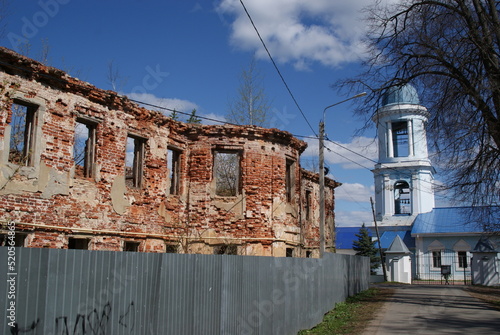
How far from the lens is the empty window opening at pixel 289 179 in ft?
66.7

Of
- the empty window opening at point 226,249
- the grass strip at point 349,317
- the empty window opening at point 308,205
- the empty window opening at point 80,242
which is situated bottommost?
the grass strip at point 349,317

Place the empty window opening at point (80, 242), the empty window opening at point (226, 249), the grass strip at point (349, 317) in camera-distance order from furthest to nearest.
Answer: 1. the empty window opening at point (226, 249)
2. the empty window opening at point (80, 242)
3. the grass strip at point (349, 317)

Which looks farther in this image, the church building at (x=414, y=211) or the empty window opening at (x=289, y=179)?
the church building at (x=414, y=211)

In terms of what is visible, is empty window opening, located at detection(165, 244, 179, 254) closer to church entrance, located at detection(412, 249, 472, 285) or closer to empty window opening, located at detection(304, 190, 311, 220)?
empty window opening, located at detection(304, 190, 311, 220)

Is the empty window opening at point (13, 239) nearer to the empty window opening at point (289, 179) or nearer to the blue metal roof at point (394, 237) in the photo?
the empty window opening at point (289, 179)

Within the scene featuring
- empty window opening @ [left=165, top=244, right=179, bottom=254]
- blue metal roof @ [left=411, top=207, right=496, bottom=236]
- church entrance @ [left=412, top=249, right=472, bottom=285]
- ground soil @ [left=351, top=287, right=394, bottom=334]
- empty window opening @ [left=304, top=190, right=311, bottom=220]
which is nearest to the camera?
ground soil @ [left=351, top=287, right=394, bottom=334]

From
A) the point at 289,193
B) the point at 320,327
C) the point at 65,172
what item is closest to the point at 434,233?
the point at 289,193

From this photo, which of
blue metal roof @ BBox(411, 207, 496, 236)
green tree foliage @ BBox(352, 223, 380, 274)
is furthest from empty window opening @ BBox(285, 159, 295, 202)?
green tree foliage @ BBox(352, 223, 380, 274)

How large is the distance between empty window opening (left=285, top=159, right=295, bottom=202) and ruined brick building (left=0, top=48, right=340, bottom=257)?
0.04 metres

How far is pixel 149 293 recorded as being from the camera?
6.20 meters

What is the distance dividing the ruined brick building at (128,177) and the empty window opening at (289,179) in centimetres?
4

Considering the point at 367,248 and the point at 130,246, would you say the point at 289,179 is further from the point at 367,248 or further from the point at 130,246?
the point at 367,248

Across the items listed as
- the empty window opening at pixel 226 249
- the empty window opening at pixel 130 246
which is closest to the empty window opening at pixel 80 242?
the empty window opening at pixel 130 246

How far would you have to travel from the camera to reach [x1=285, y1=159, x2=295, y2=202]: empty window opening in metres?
20.3
